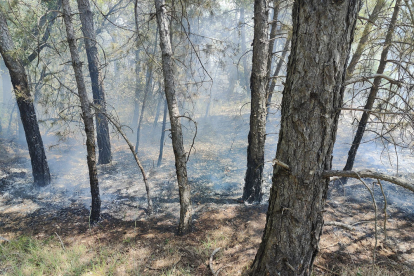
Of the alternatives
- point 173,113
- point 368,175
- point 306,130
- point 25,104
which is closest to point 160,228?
point 173,113

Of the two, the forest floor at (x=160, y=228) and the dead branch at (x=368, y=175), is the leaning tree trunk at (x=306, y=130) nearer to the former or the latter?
the dead branch at (x=368, y=175)

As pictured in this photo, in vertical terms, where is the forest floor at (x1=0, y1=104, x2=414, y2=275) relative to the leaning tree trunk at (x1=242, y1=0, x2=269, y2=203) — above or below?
below

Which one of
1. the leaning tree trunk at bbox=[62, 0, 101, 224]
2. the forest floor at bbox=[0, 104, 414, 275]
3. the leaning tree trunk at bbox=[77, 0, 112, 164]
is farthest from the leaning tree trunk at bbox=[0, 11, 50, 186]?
the leaning tree trunk at bbox=[62, 0, 101, 224]

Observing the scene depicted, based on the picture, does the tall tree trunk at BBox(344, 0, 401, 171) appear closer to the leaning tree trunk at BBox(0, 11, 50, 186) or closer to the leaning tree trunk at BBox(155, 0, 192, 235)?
the leaning tree trunk at BBox(155, 0, 192, 235)

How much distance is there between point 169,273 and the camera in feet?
9.88

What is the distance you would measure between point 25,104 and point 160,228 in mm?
5879

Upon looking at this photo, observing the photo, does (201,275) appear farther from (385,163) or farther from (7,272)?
(385,163)

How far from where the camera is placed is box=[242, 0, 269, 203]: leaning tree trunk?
5047 mm

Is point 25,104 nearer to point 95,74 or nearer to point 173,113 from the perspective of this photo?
point 95,74

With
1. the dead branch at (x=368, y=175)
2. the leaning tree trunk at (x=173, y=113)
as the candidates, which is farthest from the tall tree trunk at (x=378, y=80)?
the leaning tree trunk at (x=173, y=113)

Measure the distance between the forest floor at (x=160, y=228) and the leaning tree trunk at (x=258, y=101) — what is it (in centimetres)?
62

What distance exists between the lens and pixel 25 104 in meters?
6.75

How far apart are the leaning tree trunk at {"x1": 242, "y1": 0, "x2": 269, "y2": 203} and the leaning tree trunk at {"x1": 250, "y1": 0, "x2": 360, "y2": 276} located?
8.21 feet

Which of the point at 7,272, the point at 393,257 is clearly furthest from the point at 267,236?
the point at 7,272
